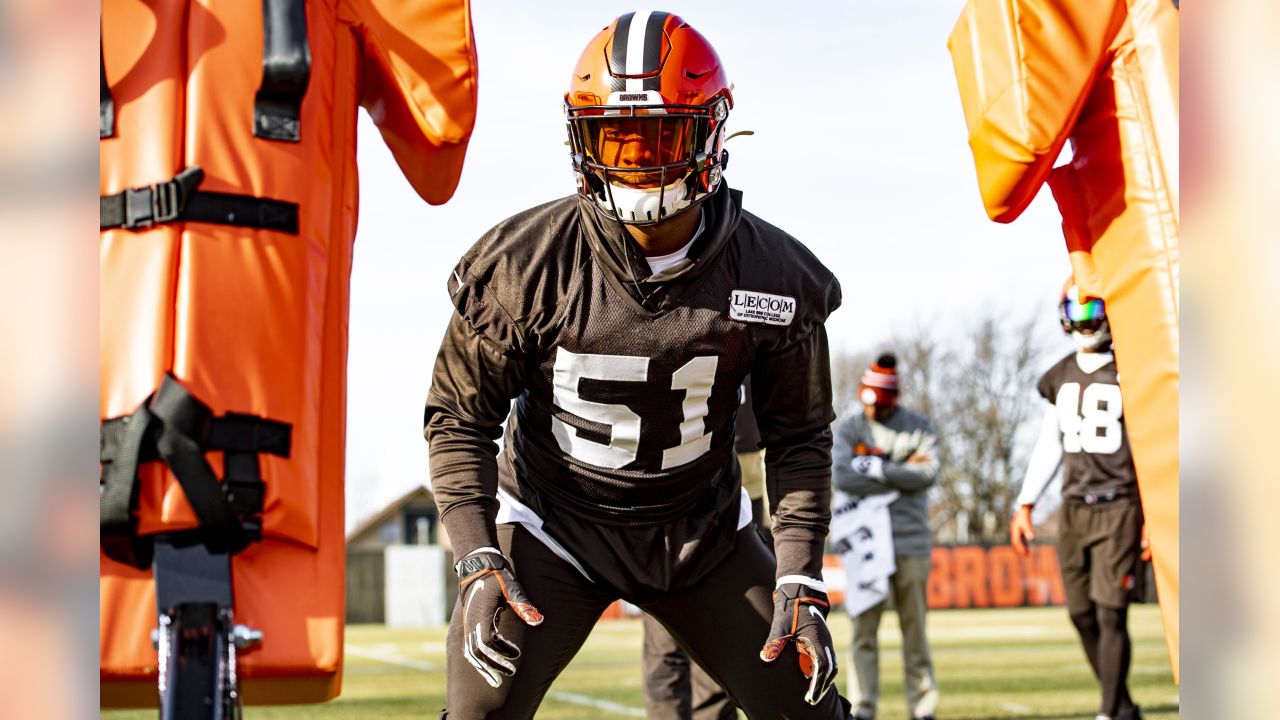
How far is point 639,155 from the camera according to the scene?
10.1 ft

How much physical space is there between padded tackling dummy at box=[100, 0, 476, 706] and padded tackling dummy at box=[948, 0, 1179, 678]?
1.58m

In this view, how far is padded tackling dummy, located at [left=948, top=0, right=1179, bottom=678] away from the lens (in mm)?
3709

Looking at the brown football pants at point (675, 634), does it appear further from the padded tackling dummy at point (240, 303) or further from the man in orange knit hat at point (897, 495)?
the man in orange knit hat at point (897, 495)

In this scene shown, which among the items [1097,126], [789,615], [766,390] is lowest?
[789,615]

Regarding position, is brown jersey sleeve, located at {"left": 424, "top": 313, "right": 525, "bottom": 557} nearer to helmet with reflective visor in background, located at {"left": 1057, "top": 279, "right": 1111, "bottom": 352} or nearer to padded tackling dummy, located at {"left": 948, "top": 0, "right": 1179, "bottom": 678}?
padded tackling dummy, located at {"left": 948, "top": 0, "right": 1179, "bottom": 678}

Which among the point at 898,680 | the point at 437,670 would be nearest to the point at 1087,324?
the point at 898,680

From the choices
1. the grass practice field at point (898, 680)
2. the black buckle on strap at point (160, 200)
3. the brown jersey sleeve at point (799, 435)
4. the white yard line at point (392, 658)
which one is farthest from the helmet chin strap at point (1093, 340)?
the white yard line at point (392, 658)

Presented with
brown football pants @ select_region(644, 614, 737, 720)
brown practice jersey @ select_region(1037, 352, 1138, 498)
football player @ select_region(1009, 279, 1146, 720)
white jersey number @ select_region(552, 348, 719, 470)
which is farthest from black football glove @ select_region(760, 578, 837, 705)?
brown practice jersey @ select_region(1037, 352, 1138, 498)

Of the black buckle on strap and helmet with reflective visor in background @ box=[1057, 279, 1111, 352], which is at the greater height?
the black buckle on strap

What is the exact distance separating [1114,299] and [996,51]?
792 millimetres

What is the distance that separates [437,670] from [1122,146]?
35.0 ft
